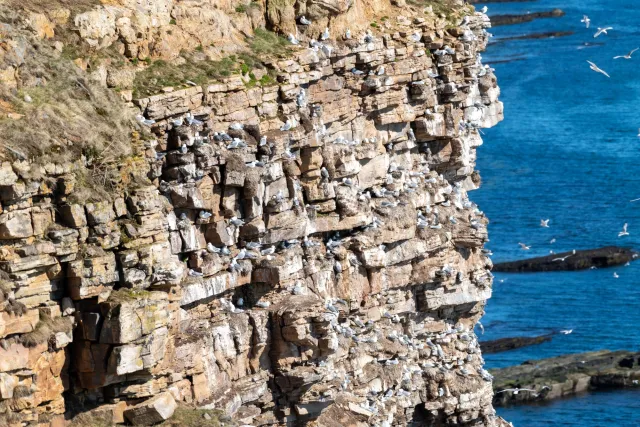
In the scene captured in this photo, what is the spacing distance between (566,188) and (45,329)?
92.0 meters

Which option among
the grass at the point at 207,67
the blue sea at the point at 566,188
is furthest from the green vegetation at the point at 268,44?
the blue sea at the point at 566,188

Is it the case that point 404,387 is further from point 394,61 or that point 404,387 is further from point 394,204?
point 394,61

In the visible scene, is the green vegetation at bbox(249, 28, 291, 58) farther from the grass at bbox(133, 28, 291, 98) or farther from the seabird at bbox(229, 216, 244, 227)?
the seabird at bbox(229, 216, 244, 227)

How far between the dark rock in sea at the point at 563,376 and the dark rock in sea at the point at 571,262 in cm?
1613

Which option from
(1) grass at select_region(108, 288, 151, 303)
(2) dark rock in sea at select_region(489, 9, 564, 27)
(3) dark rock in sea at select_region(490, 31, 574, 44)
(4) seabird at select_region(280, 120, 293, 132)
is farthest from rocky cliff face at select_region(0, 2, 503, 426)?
(2) dark rock in sea at select_region(489, 9, 564, 27)

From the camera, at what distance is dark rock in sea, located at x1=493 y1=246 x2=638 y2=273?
11469cm

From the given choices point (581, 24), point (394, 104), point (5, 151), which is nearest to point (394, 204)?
point (394, 104)

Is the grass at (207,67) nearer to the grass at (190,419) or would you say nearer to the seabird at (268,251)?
the seabird at (268,251)

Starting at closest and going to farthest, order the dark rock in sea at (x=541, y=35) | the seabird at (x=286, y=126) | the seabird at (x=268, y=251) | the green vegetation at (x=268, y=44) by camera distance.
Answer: the seabird at (x=268, y=251) → the seabird at (x=286, y=126) → the green vegetation at (x=268, y=44) → the dark rock in sea at (x=541, y=35)

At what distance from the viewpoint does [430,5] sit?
69.2 metres

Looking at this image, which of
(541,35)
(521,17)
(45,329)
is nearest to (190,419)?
(45,329)

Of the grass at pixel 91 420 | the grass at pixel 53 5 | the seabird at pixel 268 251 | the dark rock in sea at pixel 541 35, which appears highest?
the dark rock in sea at pixel 541 35

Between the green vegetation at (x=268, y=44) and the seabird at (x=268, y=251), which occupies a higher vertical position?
the green vegetation at (x=268, y=44)

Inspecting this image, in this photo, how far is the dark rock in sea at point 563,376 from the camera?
308 ft
